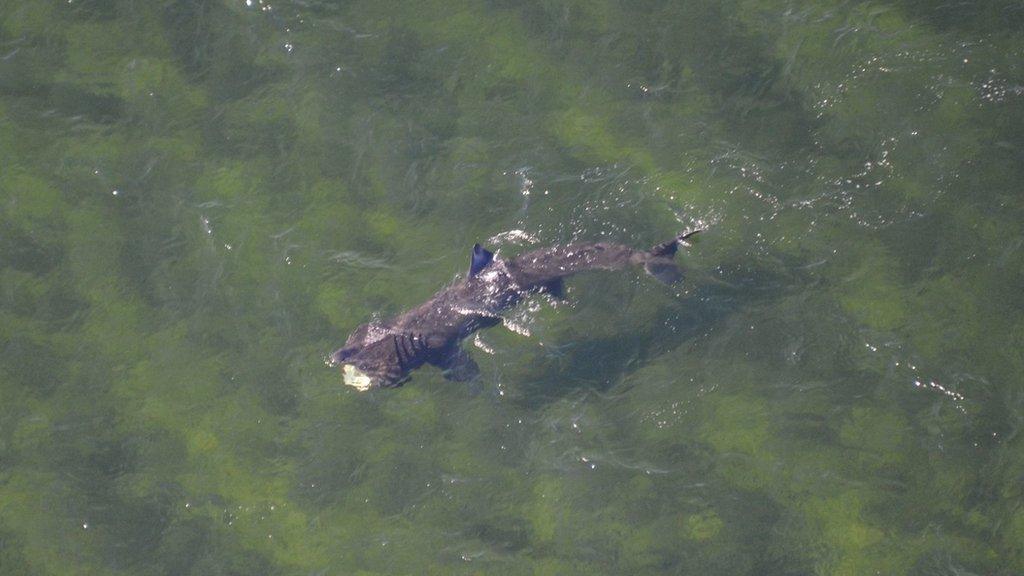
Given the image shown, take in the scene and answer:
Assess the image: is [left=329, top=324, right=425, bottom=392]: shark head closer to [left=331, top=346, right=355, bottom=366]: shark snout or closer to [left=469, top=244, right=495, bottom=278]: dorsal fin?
[left=331, top=346, right=355, bottom=366]: shark snout

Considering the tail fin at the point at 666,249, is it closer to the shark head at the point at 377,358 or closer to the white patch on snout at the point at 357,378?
the shark head at the point at 377,358

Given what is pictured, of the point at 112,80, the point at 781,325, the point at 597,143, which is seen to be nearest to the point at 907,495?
the point at 781,325

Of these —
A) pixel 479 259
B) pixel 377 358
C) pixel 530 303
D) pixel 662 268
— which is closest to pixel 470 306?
pixel 479 259

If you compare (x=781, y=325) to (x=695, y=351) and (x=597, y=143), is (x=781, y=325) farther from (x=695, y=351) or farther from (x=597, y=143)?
(x=597, y=143)

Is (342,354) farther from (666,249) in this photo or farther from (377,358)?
(666,249)

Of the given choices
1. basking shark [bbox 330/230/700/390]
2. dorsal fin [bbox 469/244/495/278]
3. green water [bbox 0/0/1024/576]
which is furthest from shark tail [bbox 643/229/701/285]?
dorsal fin [bbox 469/244/495/278]

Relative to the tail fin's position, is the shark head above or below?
below

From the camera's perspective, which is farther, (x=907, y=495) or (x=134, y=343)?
(x=134, y=343)
